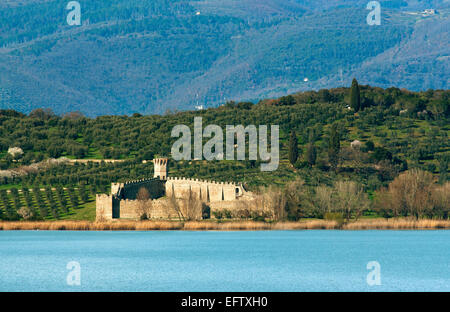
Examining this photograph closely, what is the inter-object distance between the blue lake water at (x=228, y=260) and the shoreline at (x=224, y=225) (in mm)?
685

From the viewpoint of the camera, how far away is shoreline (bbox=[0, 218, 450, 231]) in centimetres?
6812

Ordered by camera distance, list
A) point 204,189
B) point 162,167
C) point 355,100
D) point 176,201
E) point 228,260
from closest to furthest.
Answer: point 228,260, point 176,201, point 204,189, point 162,167, point 355,100

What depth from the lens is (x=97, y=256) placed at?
2079 inches

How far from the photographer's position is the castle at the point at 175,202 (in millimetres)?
77500

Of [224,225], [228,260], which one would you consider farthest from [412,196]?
[228,260]

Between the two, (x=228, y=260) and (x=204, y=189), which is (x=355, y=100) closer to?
(x=204, y=189)

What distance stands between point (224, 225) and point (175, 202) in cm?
850

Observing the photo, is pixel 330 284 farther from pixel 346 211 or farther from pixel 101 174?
pixel 101 174

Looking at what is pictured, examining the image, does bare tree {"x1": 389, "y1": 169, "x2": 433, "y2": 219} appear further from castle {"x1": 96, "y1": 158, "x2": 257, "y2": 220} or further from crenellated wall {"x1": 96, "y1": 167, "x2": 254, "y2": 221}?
crenellated wall {"x1": 96, "y1": 167, "x2": 254, "y2": 221}

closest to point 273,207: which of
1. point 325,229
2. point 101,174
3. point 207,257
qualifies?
point 325,229

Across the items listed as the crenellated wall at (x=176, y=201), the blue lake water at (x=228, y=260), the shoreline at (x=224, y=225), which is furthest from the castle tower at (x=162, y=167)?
the blue lake water at (x=228, y=260)

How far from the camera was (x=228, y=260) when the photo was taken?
5025 centimetres

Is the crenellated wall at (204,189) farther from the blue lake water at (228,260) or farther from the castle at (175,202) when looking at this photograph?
the blue lake water at (228,260)

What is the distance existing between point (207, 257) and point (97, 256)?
6.93 metres
